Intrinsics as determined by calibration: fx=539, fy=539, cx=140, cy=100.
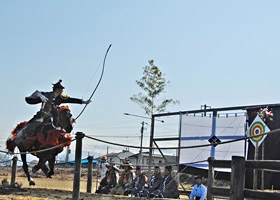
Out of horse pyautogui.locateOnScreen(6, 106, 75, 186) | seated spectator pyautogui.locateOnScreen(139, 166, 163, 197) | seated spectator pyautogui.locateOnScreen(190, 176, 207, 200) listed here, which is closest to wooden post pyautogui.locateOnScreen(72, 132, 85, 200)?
horse pyautogui.locateOnScreen(6, 106, 75, 186)

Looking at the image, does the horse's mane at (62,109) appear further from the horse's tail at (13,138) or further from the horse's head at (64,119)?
the horse's tail at (13,138)

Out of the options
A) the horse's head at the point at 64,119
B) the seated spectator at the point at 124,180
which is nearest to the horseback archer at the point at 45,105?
the horse's head at the point at 64,119

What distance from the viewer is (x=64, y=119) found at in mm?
12789

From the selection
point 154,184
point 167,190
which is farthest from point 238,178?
point 154,184

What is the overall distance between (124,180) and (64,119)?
314 centimetres

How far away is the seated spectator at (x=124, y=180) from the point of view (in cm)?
1461

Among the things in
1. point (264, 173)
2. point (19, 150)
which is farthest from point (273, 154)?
point (19, 150)

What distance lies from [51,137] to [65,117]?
0.70 meters

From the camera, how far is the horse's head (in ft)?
41.7

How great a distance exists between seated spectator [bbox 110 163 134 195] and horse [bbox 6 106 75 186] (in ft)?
7.78

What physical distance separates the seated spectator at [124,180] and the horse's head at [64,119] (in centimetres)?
247

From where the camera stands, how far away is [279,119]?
13.6m

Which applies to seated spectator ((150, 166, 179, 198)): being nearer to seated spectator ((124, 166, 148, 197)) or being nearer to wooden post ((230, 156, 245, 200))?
seated spectator ((124, 166, 148, 197))

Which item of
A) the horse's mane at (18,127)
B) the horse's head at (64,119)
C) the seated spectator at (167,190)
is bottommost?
the seated spectator at (167,190)
